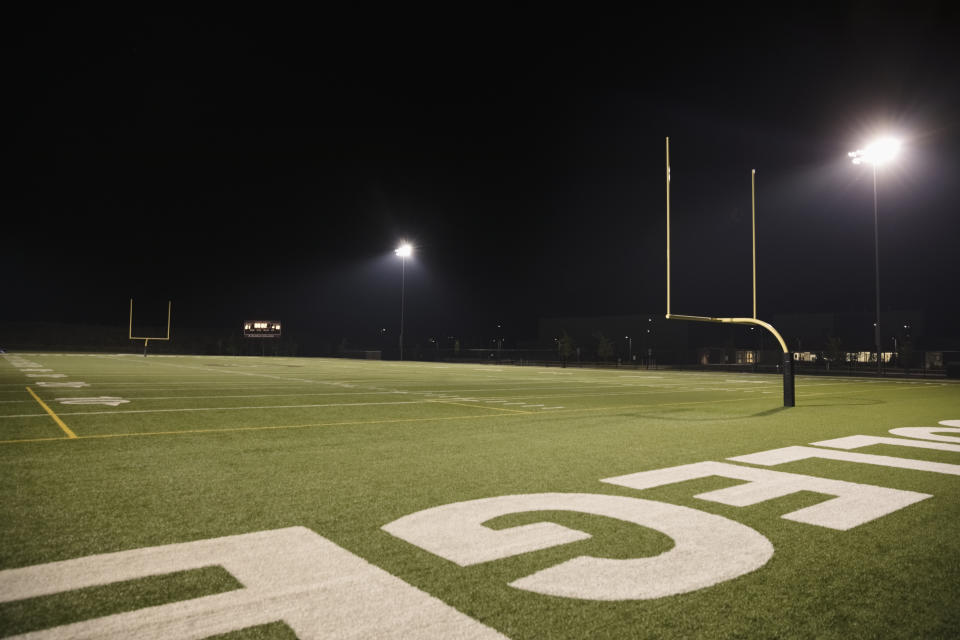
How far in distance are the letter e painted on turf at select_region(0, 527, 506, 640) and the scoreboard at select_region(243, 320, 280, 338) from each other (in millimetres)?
63440

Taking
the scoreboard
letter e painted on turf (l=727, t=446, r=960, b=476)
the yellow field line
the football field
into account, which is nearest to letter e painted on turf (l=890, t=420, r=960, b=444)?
the football field

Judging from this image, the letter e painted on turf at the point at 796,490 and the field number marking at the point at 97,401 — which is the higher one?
the letter e painted on turf at the point at 796,490

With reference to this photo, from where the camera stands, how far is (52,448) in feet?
19.4

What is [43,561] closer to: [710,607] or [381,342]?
[710,607]

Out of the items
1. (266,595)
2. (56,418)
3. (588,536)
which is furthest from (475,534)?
(56,418)

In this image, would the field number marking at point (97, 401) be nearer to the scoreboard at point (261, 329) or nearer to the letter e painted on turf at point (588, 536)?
the letter e painted on turf at point (588, 536)

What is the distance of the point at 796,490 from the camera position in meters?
4.38

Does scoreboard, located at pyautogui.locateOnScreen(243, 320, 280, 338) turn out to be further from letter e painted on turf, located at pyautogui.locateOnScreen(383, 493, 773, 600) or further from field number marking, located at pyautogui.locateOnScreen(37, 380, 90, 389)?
letter e painted on turf, located at pyautogui.locateOnScreen(383, 493, 773, 600)

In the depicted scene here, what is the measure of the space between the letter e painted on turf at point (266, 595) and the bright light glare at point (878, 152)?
26.2m

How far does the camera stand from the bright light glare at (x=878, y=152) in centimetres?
2247

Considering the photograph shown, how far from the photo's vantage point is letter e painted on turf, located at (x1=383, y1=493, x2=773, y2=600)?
2.57 m

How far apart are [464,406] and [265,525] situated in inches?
299

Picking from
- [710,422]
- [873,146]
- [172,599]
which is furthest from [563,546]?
[873,146]

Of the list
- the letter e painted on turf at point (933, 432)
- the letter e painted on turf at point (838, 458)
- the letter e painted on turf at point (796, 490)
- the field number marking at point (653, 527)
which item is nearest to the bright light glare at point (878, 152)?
the letter e painted on turf at point (933, 432)
